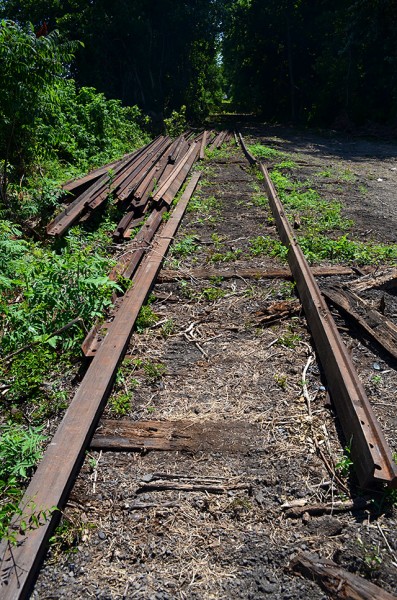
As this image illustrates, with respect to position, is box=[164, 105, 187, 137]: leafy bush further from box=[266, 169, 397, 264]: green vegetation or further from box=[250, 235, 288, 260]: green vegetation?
box=[250, 235, 288, 260]: green vegetation

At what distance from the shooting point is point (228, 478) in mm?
2604

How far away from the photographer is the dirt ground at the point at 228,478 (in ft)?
6.86

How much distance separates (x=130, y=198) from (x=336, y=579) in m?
6.48

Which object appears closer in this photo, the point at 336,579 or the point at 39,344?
the point at 336,579

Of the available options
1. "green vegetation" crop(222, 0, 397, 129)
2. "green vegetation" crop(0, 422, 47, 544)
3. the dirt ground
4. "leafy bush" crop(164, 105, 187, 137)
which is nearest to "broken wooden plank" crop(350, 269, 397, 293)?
the dirt ground

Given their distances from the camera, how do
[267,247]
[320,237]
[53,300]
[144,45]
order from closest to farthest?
[53,300] → [267,247] → [320,237] → [144,45]

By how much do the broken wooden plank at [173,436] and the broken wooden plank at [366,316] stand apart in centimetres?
151

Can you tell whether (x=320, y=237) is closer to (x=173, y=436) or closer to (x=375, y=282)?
(x=375, y=282)

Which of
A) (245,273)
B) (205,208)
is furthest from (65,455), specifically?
(205,208)

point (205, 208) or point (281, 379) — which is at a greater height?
point (205, 208)

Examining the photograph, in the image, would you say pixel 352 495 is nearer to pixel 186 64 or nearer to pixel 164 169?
pixel 164 169


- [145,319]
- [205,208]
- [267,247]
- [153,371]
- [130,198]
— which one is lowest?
[153,371]

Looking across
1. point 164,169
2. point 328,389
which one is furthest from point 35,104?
point 328,389

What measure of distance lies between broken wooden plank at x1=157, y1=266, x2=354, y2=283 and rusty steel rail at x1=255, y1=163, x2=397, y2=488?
0.41 meters
